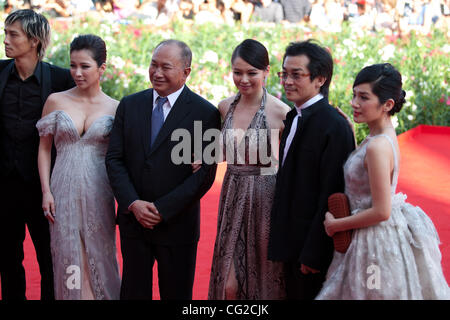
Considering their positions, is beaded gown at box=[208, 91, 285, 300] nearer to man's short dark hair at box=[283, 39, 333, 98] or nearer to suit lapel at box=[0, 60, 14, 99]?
man's short dark hair at box=[283, 39, 333, 98]

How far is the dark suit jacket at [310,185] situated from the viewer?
283 centimetres

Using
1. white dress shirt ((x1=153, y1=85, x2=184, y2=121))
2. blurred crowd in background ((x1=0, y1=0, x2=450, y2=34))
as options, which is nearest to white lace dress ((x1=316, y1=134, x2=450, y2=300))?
white dress shirt ((x1=153, y1=85, x2=184, y2=121))

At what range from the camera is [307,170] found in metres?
2.91

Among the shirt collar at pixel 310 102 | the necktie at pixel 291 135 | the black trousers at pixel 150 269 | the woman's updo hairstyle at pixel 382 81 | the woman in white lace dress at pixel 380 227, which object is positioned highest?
the woman's updo hairstyle at pixel 382 81

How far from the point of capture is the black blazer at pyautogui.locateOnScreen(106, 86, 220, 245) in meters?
3.22

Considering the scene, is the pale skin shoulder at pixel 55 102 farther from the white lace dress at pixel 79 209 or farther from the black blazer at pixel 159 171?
the black blazer at pixel 159 171

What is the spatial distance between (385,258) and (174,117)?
1.28 m

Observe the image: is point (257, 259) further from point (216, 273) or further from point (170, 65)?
point (170, 65)

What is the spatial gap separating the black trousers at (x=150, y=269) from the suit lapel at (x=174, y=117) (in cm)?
50

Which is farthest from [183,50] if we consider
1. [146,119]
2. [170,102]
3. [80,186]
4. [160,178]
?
[80,186]

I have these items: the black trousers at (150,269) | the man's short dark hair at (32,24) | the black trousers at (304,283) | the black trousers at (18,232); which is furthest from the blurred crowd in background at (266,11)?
the black trousers at (304,283)

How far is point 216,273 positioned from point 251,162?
0.62 meters

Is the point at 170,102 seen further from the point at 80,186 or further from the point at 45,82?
the point at 45,82

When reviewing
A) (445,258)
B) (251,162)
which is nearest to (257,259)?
(251,162)
